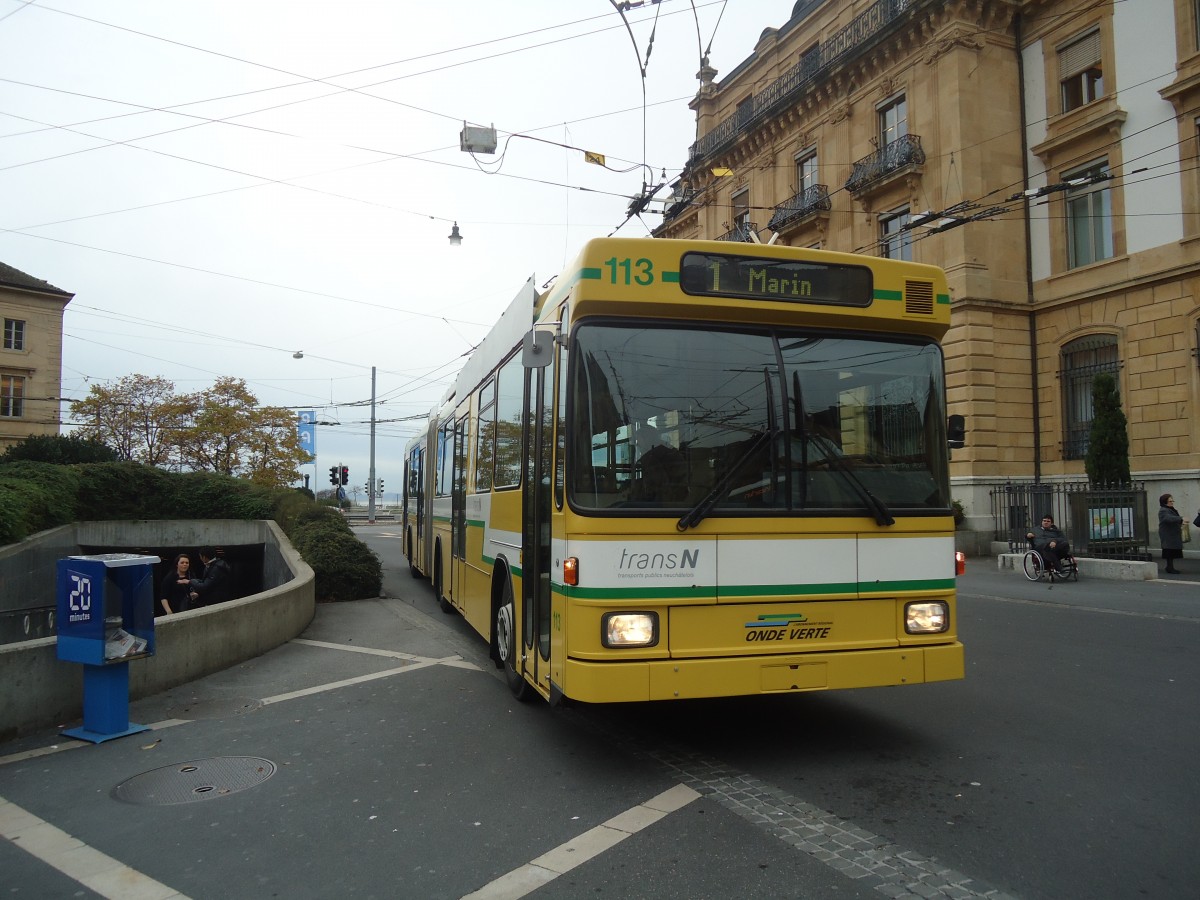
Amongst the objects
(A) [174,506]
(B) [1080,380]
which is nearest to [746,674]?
(A) [174,506]

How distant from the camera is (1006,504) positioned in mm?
24109

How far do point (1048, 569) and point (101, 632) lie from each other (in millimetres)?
16275

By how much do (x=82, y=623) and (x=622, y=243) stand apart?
15.2 ft

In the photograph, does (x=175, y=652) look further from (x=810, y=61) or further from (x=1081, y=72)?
(x=810, y=61)

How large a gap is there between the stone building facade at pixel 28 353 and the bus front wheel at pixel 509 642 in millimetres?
55776

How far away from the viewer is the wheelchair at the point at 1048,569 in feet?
55.3

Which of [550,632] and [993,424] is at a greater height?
[993,424]

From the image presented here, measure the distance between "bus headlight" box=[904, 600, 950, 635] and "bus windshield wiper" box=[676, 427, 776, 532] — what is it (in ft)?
4.68

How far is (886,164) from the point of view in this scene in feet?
90.6

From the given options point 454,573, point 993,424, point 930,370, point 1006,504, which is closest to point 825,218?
point 993,424

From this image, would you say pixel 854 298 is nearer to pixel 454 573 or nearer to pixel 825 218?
pixel 454 573

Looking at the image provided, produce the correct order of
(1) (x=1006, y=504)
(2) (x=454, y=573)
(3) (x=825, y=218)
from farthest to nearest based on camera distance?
(3) (x=825, y=218)
(1) (x=1006, y=504)
(2) (x=454, y=573)

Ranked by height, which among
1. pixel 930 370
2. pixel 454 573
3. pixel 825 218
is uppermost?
pixel 825 218

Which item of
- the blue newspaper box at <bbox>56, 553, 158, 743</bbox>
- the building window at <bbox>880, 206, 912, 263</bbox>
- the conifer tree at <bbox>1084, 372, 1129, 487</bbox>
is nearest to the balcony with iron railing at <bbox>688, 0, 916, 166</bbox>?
the building window at <bbox>880, 206, 912, 263</bbox>
